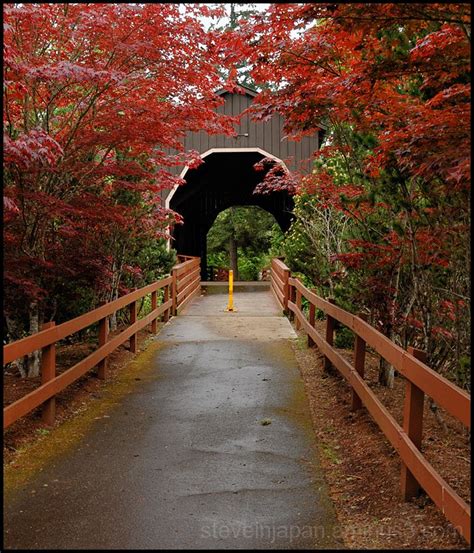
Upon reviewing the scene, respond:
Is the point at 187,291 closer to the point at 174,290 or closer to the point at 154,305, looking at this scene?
the point at 174,290

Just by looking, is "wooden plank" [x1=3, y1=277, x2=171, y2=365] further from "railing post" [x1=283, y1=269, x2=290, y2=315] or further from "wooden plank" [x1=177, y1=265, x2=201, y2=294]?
"wooden plank" [x1=177, y1=265, x2=201, y2=294]

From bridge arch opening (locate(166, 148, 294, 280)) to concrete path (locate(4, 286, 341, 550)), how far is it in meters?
11.6

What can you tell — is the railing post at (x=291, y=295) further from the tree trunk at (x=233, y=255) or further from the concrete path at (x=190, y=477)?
the tree trunk at (x=233, y=255)

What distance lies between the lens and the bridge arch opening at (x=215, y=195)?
20234 mm

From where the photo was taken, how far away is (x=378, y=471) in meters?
4.11

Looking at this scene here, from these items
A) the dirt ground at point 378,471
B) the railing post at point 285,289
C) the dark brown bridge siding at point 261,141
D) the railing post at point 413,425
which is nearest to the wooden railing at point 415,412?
the railing post at point 413,425

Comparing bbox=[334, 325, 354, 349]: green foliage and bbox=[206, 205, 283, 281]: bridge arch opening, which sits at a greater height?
bbox=[206, 205, 283, 281]: bridge arch opening

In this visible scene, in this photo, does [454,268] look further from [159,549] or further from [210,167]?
[210,167]

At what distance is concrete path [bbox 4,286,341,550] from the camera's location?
3244 mm

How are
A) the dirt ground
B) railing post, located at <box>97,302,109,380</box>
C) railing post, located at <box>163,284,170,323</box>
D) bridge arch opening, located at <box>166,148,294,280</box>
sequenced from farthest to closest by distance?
bridge arch opening, located at <box>166,148,294,280</box> → railing post, located at <box>163,284,170,323</box> → railing post, located at <box>97,302,109,380</box> → the dirt ground

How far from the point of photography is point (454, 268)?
511 cm

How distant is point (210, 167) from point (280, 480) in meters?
18.8

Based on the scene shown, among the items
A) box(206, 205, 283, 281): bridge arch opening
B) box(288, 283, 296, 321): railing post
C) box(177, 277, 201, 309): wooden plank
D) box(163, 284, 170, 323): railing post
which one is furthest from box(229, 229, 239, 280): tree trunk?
box(163, 284, 170, 323): railing post

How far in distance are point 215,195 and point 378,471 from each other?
83.7ft
